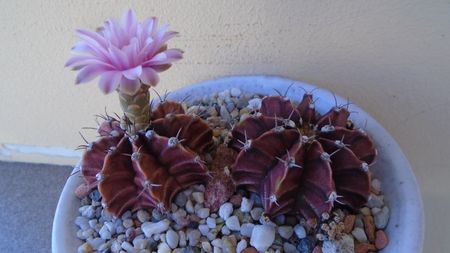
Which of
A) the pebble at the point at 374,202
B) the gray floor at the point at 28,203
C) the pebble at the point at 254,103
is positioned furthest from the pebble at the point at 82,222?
the gray floor at the point at 28,203

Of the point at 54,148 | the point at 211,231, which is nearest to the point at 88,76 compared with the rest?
the point at 211,231

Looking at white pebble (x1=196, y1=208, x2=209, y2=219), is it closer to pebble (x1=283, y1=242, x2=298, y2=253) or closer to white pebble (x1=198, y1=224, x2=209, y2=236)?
white pebble (x1=198, y1=224, x2=209, y2=236)

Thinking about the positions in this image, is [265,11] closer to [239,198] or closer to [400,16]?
[400,16]

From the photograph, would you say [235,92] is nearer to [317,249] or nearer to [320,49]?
[320,49]

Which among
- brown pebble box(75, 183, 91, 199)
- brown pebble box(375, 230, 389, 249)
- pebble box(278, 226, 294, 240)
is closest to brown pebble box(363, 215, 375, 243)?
brown pebble box(375, 230, 389, 249)

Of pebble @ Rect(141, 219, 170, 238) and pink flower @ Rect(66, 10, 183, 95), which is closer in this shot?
pink flower @ Rect(66, 10, 183, 95)

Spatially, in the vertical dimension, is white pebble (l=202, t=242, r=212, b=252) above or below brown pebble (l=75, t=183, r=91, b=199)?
above

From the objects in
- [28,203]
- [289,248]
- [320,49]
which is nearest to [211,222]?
[289,248]
